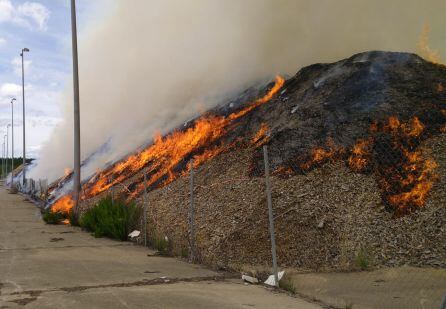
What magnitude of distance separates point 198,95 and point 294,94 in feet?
24.0

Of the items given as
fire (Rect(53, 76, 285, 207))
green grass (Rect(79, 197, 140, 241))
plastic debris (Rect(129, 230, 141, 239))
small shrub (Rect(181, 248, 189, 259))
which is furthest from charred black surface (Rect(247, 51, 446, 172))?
green grass (Rect(79, 197, 140, 241))

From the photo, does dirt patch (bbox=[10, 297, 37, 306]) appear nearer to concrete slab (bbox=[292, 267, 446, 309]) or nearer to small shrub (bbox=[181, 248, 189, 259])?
concrete slab (bbox=[292, 267, 446, 309])

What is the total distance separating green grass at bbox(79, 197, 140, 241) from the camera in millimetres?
11562

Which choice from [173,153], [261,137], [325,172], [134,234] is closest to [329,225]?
[325,172]

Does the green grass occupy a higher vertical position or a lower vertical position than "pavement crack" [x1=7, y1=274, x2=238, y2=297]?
higher

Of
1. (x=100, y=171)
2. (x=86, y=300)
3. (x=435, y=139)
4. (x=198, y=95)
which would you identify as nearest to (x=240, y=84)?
(x=198, y=95)

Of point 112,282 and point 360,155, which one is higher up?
point 360,155

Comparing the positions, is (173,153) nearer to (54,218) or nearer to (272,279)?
(54,218)

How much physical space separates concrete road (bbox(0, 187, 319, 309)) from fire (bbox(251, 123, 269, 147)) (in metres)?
4.18

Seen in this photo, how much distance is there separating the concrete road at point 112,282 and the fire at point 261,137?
165 inches

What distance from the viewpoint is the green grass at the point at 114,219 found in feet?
37.9

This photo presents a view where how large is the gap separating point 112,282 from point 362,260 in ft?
12.1

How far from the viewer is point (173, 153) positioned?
15.9 metres

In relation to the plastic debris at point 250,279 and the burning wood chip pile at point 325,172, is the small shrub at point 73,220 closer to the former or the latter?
the burning wood chip pile at point 325,172
